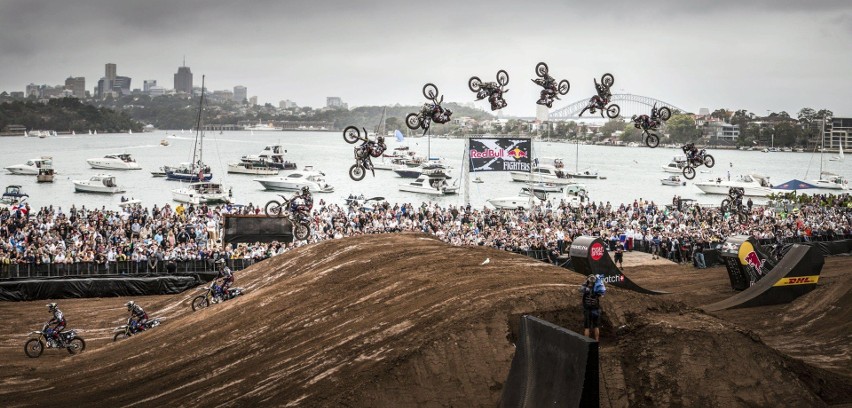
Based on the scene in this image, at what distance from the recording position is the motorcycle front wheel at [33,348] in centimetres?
1833

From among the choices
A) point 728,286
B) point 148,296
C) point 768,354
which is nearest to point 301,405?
point 768,354

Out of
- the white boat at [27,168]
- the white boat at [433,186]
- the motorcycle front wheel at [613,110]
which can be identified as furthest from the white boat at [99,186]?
the motorcycle front wheel at [613,110]

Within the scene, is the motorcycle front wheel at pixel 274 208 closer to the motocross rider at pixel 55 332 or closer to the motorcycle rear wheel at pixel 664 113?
the motocross rider at pixel 55 332

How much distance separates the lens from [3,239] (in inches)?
1087

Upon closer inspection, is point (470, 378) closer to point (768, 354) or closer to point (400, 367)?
point (400, 367)

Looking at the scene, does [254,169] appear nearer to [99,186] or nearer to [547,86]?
[99,186]

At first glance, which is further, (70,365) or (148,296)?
(148,296)

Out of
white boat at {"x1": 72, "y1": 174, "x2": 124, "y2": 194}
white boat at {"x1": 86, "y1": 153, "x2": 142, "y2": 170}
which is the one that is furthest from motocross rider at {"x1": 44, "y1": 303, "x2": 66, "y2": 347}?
white boat at {"x1": 86, "y1": 153, "x2": 142, "y2": 170}

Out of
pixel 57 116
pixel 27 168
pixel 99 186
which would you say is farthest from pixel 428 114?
pixel 57 116

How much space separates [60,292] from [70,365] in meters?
9.32

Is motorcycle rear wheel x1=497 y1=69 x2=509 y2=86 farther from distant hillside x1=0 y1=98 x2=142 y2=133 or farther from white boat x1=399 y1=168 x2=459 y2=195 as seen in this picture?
distant hillside x1=0 y1=98 x2=142 y2=133

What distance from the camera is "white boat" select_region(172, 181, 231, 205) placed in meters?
54.0

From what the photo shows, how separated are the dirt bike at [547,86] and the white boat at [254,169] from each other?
189ft

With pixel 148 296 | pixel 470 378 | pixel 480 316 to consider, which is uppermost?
pixel 480 316
